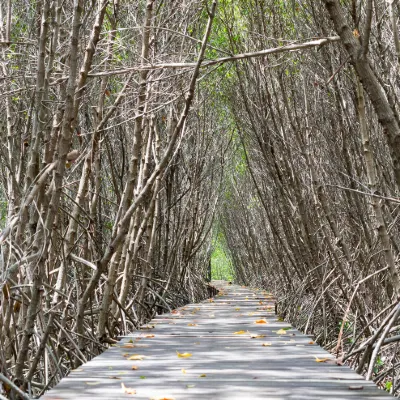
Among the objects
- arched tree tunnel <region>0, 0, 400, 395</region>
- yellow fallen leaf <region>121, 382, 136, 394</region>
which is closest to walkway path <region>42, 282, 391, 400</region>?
yellow fallen leaf <region>121, 382, 136, 394</region>

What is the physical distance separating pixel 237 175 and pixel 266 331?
1198 centimetres

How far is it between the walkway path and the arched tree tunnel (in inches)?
13.0

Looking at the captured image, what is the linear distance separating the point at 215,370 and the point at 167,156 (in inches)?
53.5

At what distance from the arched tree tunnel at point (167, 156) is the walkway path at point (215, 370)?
0.33m

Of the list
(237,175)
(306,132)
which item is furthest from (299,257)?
(237,175)

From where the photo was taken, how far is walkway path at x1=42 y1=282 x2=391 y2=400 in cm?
254

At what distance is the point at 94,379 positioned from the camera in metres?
2.85

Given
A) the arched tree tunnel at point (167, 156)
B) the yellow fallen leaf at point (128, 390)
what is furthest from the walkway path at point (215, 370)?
the arched tree tunnel at point (167, 156)

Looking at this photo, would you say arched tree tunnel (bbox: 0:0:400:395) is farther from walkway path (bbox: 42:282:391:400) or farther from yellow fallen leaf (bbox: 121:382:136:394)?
yellow fallen leaf (bbox: 121:382:136:394)

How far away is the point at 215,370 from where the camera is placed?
10.3 ft

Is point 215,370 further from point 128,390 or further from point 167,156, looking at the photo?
point 167,156

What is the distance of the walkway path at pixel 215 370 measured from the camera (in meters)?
2.54

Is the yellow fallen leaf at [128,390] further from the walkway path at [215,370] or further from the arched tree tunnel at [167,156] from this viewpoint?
the arched tree tunnel at [167,156]

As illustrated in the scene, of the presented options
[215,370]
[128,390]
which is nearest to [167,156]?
[215,370]
